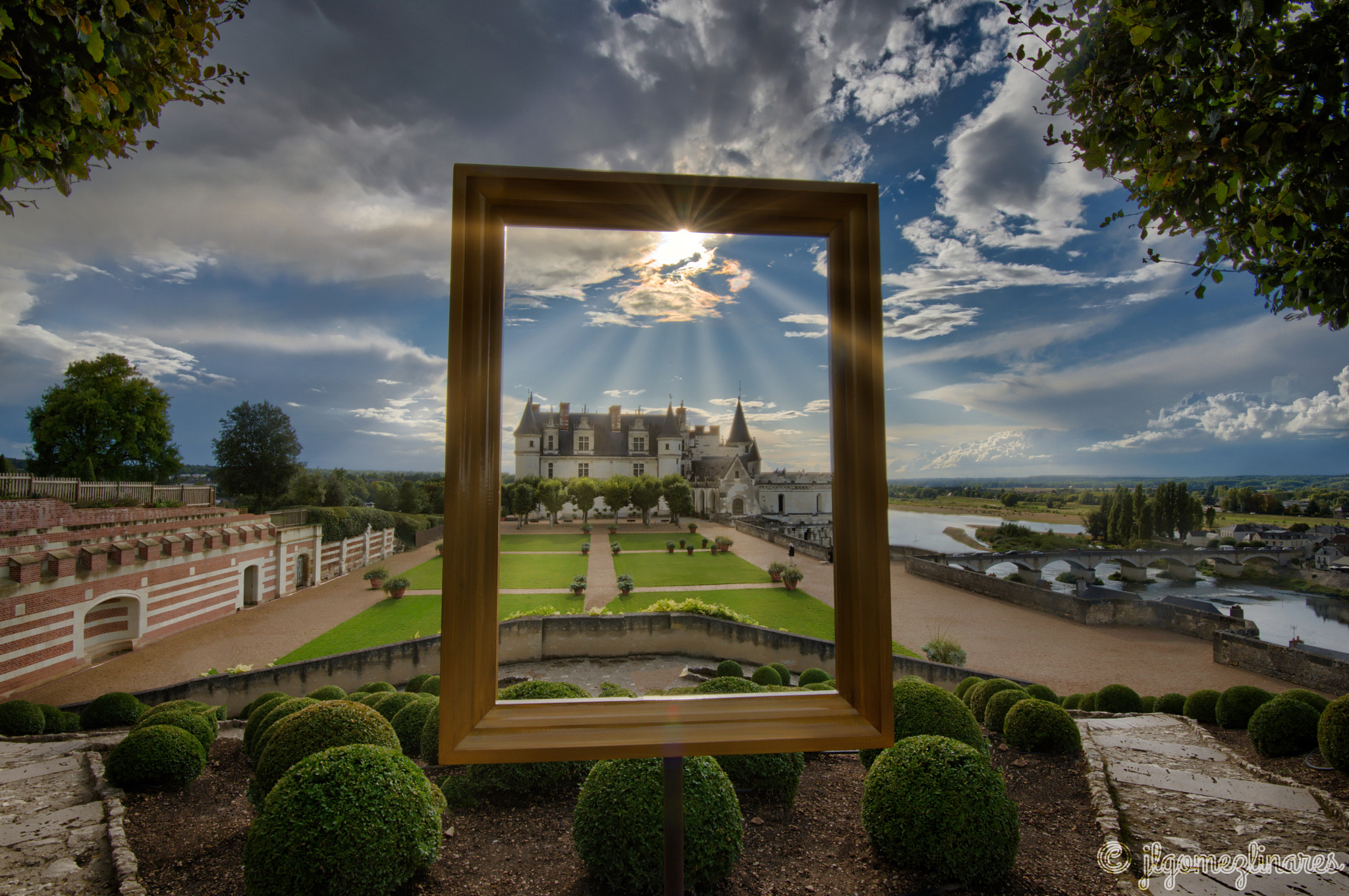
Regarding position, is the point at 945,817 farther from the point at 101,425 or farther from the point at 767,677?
the point at 101,425

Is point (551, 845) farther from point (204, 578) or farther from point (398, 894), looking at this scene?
point (204, 578)

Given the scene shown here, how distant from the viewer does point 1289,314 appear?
3439 millimetres

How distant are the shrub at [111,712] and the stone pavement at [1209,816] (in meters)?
10.1

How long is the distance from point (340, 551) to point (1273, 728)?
23.5 metres

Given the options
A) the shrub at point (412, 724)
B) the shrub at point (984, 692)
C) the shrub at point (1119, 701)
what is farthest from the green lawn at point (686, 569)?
the shrub at point (412, 724)

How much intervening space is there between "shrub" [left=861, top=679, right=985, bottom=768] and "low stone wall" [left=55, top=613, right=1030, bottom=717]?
4.92m

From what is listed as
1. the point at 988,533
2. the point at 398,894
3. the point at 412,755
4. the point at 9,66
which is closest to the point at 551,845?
the point at 398,894

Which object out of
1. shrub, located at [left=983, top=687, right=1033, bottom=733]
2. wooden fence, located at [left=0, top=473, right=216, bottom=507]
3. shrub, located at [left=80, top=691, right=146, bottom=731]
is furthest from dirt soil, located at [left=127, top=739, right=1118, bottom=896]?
wooden fence, located at [left=0, top=473, right=216, bottom=507]

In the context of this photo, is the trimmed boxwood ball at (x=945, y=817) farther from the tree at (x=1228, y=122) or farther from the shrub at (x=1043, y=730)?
the tree at (x=1228, y=122)

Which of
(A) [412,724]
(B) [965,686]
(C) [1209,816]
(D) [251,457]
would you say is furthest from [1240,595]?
(D) [251,457]

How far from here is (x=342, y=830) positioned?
8.02 ft

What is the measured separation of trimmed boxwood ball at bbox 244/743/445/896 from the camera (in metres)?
2.37

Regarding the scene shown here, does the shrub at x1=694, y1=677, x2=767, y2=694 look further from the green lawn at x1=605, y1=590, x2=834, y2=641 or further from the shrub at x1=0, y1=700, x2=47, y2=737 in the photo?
the shrub at x1=0, y1=700, x2=47, y2=737

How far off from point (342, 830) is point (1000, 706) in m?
5.44
